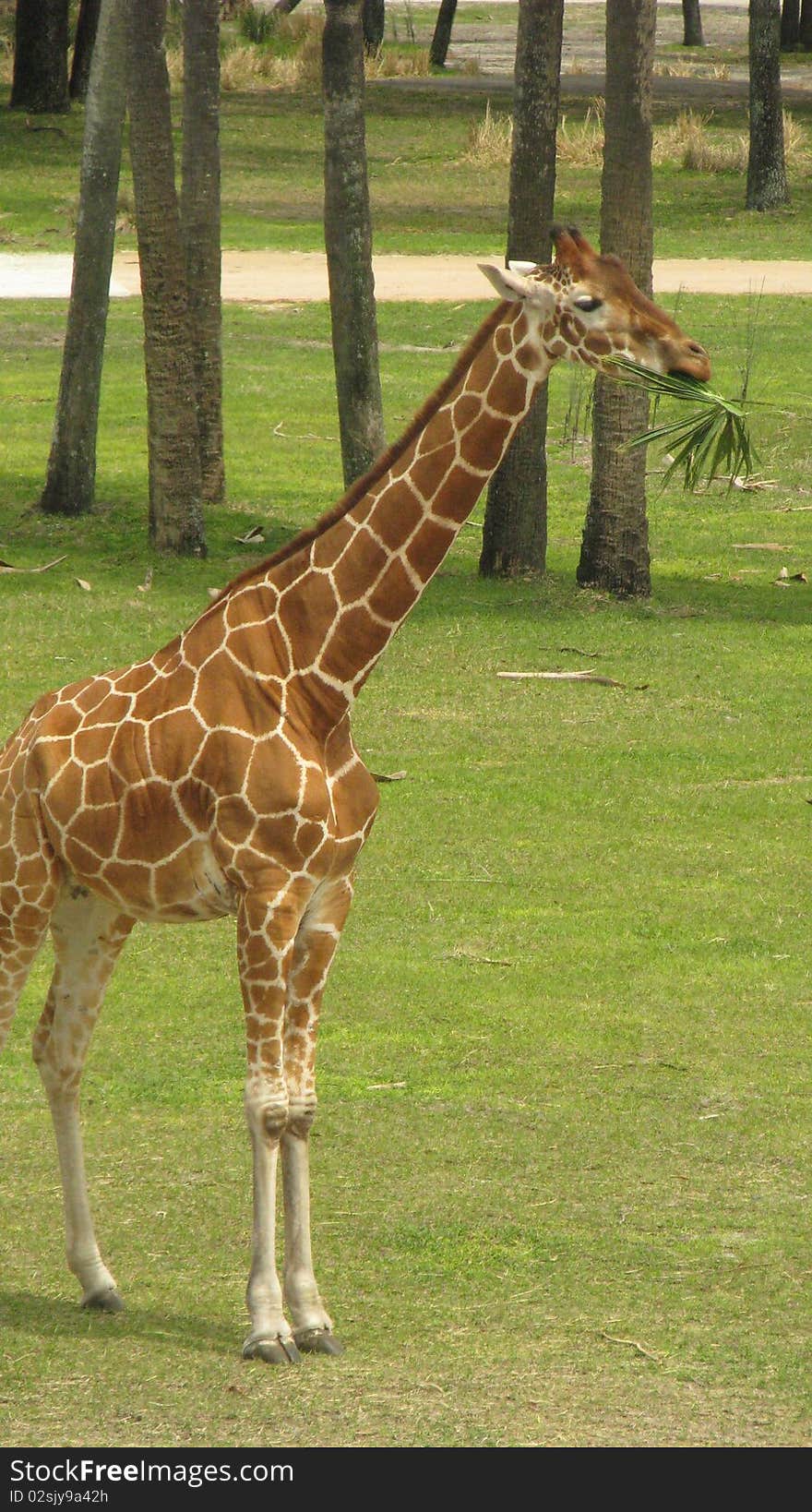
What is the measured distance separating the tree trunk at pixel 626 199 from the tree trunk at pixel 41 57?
79.8ft

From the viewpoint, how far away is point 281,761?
6559mm

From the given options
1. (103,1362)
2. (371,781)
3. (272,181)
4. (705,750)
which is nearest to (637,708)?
(705,750)

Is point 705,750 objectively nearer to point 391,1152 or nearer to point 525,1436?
point 391,1152

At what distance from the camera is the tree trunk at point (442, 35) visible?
49406mm

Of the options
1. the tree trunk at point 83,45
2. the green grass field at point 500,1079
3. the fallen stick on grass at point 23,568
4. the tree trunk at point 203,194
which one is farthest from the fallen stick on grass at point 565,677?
the tree trunk at point 83,45

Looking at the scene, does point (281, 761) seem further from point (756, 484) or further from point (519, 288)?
point (756, 484)

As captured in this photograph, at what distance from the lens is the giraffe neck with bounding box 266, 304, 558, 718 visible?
664 centimetres

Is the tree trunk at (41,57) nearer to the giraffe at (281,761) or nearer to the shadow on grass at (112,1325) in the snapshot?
the giraffe at (281,761)

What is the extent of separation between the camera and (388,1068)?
30.0ft

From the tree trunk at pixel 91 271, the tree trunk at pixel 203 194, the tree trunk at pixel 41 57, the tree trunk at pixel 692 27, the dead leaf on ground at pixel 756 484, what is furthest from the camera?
the tree trunk at pixel 692 27

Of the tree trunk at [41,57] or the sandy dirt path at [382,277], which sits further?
the tree trunk at [41,57]

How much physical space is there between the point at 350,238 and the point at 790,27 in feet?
140

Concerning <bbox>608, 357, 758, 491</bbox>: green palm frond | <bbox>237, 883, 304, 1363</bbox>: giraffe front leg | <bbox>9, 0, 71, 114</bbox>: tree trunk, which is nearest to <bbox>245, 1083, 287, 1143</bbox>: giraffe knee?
<bbox>237, 883, 304, 1363</bbox>: giraffe front leg

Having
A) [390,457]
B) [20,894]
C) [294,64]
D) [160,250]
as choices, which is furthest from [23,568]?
[294,64]
